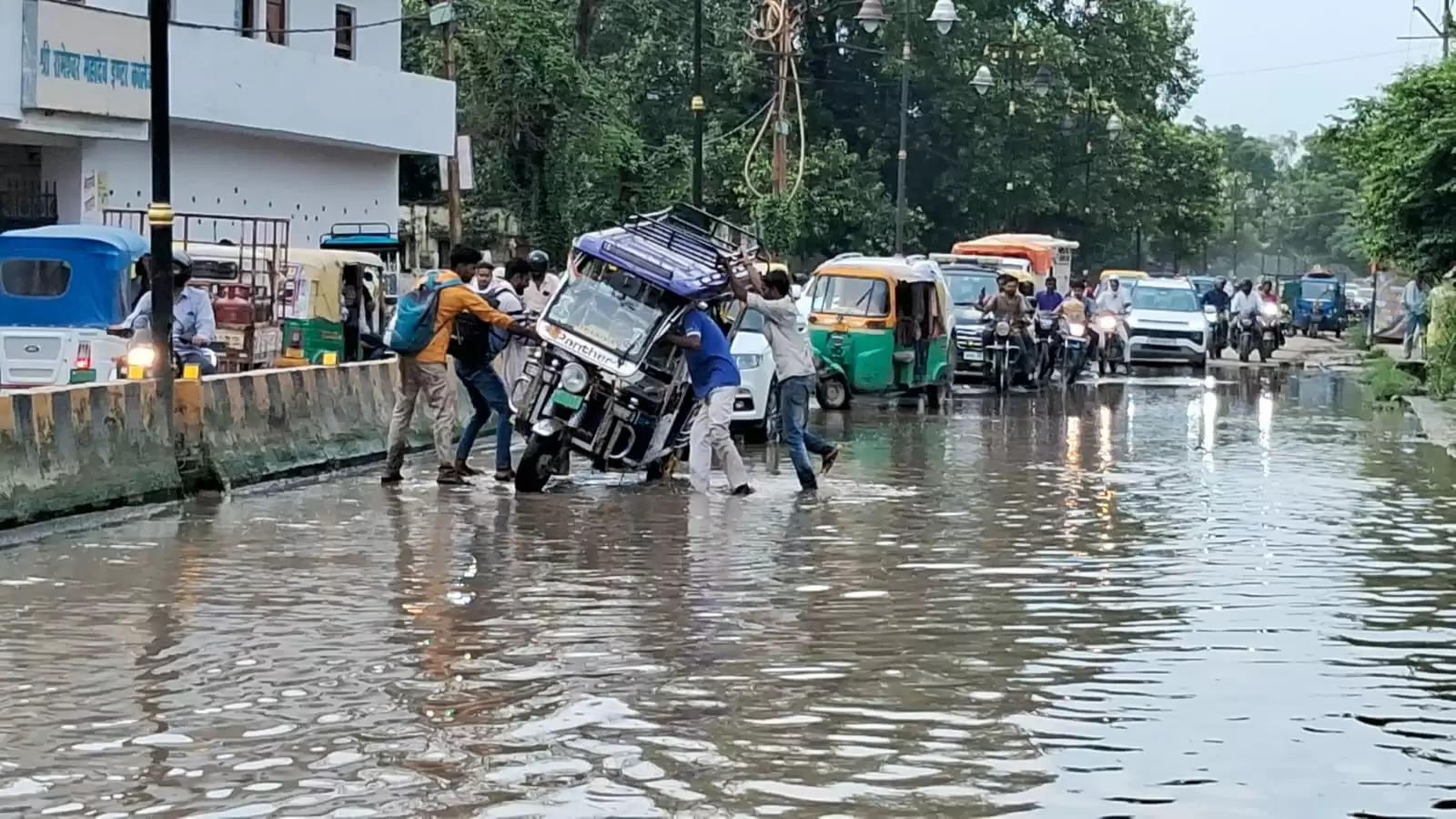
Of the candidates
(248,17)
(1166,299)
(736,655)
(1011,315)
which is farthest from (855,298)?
(736,655)

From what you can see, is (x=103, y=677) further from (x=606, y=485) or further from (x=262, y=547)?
(x=606, y=485)

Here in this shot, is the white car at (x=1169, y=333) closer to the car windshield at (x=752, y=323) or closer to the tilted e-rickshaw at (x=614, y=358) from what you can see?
the car windshield at (x=752, y=323)

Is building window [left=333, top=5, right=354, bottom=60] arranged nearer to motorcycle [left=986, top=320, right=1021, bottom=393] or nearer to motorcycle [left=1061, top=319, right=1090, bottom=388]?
motorcycle [left=986, top=320, right=1021, bottom=393]

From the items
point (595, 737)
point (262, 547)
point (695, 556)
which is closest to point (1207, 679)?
point (595, 737)

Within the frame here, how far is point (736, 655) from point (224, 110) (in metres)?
24.6

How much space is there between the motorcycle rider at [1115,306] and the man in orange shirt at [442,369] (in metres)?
23.3

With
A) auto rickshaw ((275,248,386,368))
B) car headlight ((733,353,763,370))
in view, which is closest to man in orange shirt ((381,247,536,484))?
car headlight ((733,353,763,370))

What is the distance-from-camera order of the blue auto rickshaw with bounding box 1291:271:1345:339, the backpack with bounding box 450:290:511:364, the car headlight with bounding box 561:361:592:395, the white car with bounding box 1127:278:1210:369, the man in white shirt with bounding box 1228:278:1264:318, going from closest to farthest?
the car headlight with bounding box 561:361:592:395 < the backpack with bounding box 450:290:511:364 < the white car with bounding box 1127:278:1210:369 < the man in white shirt with bounding box 1228:278:1264:318 < the blue auto rickshaw with bounding box 1291:271:1345:339

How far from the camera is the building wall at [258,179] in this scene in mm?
30953

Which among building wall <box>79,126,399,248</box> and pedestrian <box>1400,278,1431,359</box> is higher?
building wall <box>79,126,399,248</box>

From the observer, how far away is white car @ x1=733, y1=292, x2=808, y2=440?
69.3 ft

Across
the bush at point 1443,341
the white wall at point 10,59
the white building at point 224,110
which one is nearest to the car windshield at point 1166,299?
the bush at point 1443,341

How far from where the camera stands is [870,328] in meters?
26.8

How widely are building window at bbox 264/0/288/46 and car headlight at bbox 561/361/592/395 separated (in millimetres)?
20428
